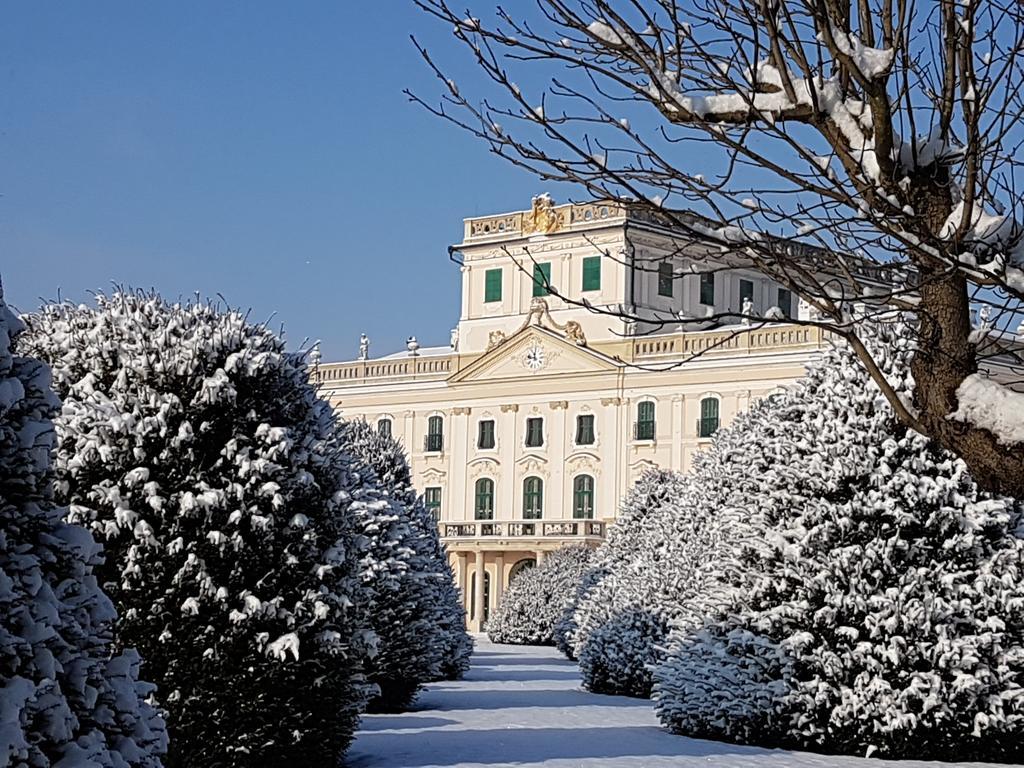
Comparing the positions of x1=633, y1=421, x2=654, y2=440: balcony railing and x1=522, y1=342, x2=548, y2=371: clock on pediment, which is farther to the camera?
x1=522, y1=342, x2=548, y2=371: clock on pediment

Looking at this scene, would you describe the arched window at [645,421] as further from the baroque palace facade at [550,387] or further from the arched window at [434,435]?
→ the arched window at [434,435]

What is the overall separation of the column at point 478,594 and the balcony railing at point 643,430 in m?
6.46

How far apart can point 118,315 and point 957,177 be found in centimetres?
596

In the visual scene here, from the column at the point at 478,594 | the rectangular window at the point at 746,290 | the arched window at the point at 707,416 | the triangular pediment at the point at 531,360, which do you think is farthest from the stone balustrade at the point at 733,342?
the column at the point at 478,594

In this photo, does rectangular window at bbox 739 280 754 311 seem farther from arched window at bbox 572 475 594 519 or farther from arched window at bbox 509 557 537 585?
arched window at bbox 509 557 537 585

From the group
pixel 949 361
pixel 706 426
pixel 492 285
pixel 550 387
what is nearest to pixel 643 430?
pixel 706 426


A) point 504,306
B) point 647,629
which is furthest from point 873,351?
point 504,306

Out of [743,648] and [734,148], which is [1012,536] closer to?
[743,648]

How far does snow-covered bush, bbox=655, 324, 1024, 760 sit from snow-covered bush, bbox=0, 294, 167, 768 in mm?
7381

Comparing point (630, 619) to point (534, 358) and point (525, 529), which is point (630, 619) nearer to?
point (525, 529)

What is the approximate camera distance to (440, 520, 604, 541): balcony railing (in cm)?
4669

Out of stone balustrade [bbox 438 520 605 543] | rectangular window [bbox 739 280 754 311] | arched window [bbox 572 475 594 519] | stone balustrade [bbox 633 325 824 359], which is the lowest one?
stone balustrade [bbox 438 520 605 543]

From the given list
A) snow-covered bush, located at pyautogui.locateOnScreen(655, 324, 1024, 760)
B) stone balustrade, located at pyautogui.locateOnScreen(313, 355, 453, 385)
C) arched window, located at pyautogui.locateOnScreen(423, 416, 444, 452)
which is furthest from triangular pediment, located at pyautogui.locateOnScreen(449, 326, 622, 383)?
snow-covered bush, located at pyautogui.locateOnScreen(655, 324, 1024, 760)

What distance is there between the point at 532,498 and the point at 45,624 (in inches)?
1794
